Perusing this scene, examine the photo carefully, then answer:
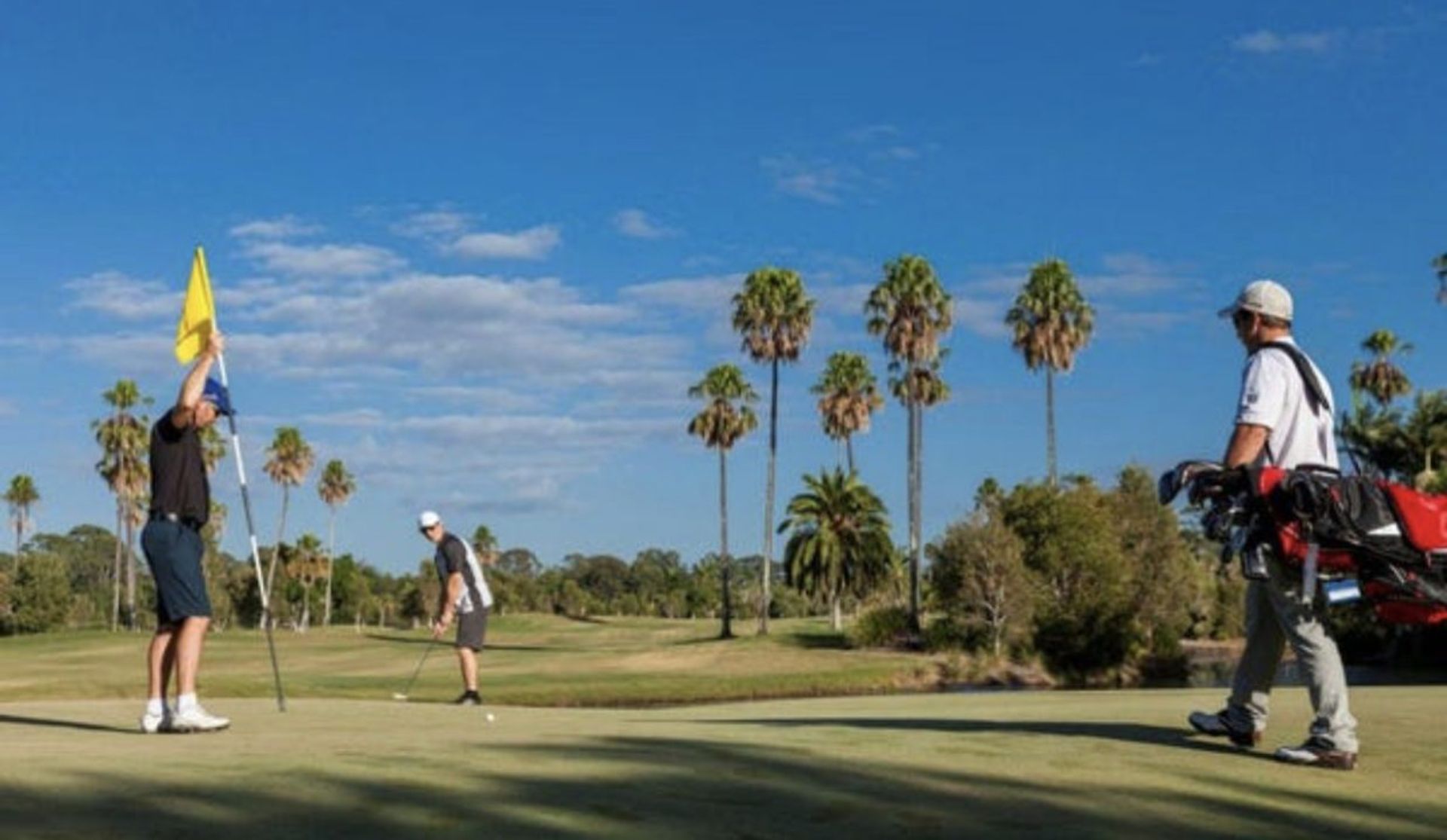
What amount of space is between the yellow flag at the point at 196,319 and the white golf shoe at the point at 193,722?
348cm

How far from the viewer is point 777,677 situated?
204ft

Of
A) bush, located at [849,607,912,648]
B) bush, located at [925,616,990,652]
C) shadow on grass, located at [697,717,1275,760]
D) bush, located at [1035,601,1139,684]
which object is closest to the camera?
shadow on grass, located at [697,717,1275,760]

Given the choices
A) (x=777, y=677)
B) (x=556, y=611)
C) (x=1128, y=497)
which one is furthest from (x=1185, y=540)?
(x=556, y=611)

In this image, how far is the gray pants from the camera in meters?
7.98

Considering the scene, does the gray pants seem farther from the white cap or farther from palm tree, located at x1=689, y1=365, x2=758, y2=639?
palm tree, located at x1=689, y1=365, x2=758, y2=639

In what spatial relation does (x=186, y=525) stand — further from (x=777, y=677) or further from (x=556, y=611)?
(x=556, y=611)

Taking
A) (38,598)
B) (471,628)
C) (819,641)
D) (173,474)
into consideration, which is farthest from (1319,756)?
(38,598)

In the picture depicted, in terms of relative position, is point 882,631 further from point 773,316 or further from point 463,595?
point 463,595

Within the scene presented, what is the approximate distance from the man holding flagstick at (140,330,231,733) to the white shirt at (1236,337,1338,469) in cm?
694

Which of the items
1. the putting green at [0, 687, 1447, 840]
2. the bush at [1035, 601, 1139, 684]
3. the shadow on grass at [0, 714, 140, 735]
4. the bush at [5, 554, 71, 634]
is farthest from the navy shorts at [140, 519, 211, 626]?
the bush at [5, 554, 71, 634]

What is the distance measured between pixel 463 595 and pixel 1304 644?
12403mm

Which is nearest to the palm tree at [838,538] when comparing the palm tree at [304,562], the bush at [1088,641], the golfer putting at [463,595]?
the bush at [1088,641]

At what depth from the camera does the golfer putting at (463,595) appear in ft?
59.8

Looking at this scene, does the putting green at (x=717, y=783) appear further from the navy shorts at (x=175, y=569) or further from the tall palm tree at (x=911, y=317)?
the tall palm tree at (x=911, y=317)
